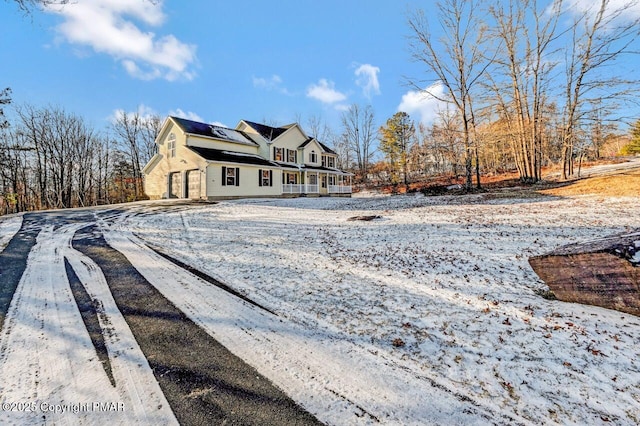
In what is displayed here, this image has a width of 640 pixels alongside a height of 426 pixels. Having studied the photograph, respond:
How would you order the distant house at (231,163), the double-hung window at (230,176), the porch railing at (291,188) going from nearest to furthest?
the distant house at (231,163), the double-hung window at (230,176), the porch railing at (291,188)

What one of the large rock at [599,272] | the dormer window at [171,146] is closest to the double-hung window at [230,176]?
the dormer window at [171,146]

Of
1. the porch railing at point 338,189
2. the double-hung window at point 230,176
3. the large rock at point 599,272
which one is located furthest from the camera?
the porch railing at point 338,189

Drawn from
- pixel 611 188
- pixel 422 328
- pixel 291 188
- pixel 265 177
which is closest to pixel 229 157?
pixel 265 177

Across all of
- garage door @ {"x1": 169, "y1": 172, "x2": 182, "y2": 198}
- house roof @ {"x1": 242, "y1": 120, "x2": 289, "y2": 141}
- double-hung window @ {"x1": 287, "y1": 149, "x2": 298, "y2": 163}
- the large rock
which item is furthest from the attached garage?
the large rock

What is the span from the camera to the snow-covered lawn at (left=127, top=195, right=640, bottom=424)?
219 cm

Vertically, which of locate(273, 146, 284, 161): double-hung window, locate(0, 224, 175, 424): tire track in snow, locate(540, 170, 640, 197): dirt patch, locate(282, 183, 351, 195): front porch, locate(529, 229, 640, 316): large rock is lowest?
locate(0, 224, 175, 424): tire track in snow

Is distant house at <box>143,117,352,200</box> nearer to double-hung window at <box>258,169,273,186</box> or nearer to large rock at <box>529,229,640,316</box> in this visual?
double-hung window at <box>258,169,273,186</box>

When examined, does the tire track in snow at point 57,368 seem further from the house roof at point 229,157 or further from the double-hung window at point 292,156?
the double-hung window at point 292,156

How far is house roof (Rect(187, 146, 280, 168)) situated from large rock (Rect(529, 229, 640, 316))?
62.2 feet

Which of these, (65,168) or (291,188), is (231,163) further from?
(65,168)

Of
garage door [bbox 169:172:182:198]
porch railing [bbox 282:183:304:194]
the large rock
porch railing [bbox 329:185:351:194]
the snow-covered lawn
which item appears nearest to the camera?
the snow-covered lawn

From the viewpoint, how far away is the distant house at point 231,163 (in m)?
19.6

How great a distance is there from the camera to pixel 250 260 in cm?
595

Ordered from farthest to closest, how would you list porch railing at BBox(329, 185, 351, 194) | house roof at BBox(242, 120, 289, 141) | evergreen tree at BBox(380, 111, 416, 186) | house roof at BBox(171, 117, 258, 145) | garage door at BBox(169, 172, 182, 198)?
evergreen tree at BBox(380, 111, 416, 186) → porch railing at BBox(329, 185, 351, 194) → house roof at BBox(242, 120, 289, 141) → house roof at BBox(171, 117, 258, 145) → garage door at BBox(169, 172, 182, 198)
